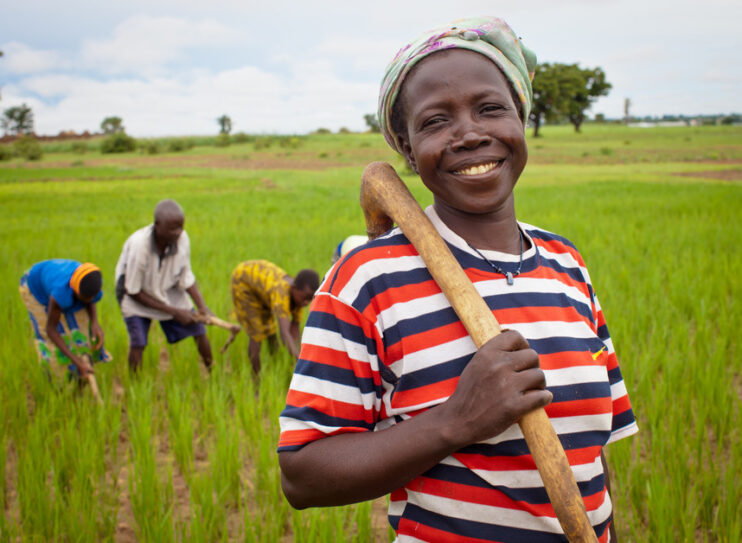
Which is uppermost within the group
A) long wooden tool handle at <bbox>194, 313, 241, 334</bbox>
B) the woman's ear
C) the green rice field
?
the woman's ear

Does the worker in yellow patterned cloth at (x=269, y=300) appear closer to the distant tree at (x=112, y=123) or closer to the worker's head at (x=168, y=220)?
the worker's head at (x=168, y=220)

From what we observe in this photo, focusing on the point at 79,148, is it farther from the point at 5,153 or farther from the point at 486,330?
the point at 486,330

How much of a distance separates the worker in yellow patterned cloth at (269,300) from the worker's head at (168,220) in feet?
1.85

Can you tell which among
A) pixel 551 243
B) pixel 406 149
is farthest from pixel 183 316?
pixel 551 243

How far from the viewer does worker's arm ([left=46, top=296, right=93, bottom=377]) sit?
363cm

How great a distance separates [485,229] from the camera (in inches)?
40.8

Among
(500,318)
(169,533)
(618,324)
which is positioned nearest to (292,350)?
(169,533)

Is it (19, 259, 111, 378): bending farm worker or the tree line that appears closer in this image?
(19, 259, 111, 378): bending farm worker

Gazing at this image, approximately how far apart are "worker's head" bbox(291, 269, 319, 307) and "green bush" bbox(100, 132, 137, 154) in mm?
52146

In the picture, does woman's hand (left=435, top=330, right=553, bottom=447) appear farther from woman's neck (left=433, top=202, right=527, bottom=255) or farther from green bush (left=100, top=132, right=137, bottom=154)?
green bush (left=100, top=132, right=137, bottom=154)

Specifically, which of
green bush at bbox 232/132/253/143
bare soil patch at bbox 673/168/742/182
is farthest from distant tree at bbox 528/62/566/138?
bare soil patch at bbox 673/168/742/182

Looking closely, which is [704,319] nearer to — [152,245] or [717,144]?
[152,245]

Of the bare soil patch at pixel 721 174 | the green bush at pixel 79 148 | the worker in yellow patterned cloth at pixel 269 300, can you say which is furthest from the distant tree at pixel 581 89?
the worker in yellow patterned cloth at pixel 269 300

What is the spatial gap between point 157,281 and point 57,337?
2.48 ft
